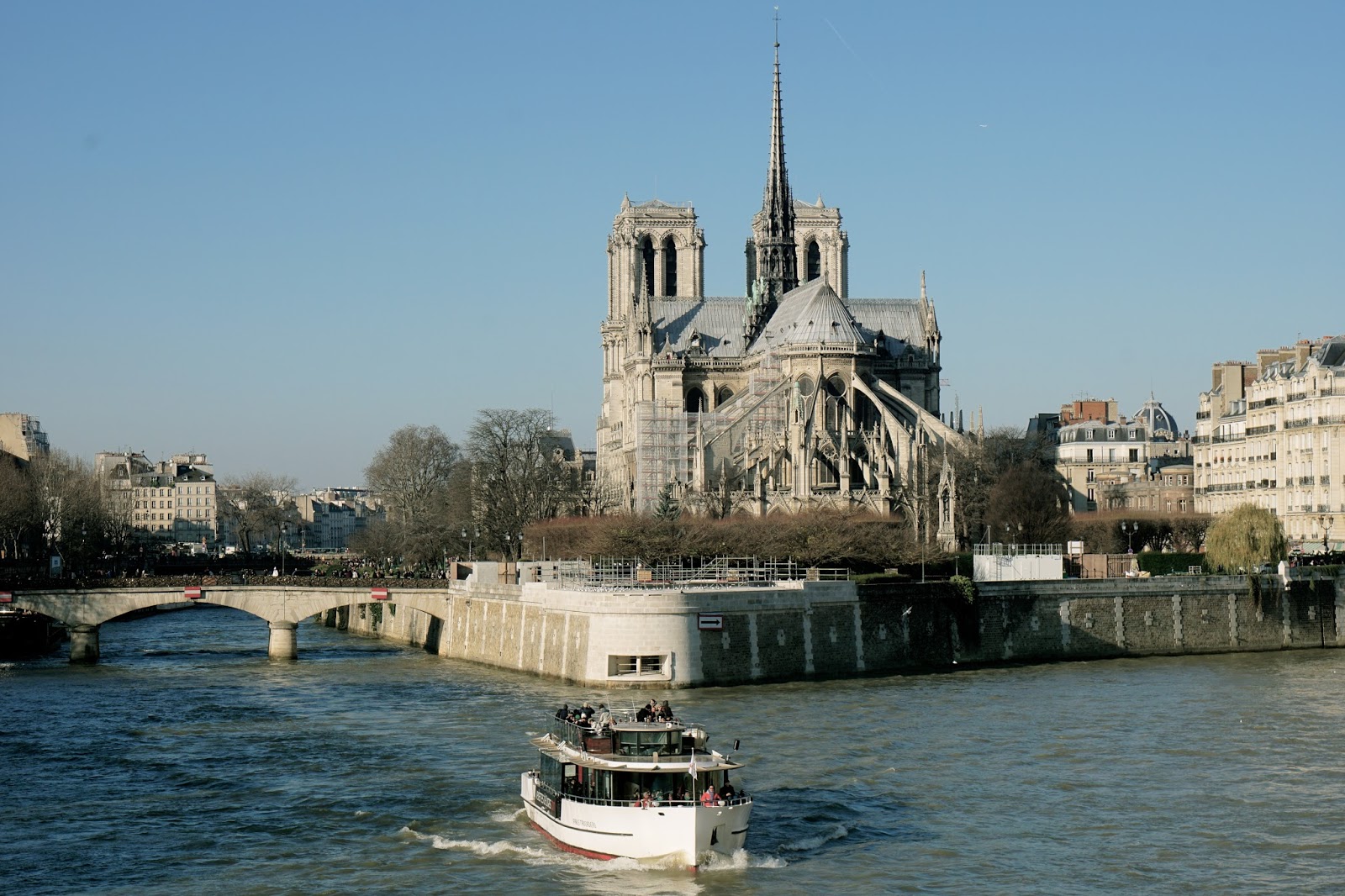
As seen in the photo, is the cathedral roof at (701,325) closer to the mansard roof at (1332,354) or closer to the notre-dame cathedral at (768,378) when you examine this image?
the notre-dame cathedral at (768,378)

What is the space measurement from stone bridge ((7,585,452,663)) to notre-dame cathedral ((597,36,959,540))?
2124cm

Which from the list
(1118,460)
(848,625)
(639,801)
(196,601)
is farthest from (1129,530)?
(639,801)

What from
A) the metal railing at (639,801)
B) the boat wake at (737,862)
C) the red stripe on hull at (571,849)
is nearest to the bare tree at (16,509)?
the red stripe on hull at (571,849)

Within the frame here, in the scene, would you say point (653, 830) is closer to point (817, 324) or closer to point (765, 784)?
point (765, 784)

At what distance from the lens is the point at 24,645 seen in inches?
2803

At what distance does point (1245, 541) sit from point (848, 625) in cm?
1967

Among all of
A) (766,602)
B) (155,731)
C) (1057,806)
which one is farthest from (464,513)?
(1057,806)

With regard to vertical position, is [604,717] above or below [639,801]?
above

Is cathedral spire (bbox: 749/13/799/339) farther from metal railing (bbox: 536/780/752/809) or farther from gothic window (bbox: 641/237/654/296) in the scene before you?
metal railing (bbox: 536/780/752/809)

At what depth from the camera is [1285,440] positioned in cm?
8394

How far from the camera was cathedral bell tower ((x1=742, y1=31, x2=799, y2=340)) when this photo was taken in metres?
108

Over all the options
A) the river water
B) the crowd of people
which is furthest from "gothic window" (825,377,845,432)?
the crowd of people

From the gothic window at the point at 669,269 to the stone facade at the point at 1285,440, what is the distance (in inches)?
1458

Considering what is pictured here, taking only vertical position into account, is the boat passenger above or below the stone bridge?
below
